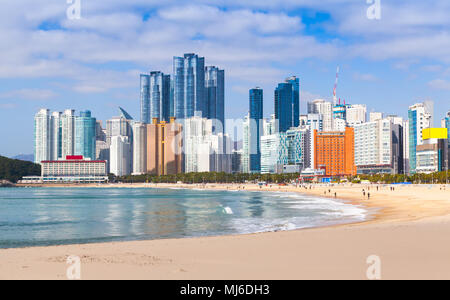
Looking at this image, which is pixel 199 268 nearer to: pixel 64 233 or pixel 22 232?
pixel 64 233

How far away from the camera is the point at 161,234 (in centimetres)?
4012

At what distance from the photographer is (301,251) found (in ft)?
79.8

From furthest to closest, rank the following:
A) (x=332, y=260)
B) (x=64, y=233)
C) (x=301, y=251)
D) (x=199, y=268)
→ (x=64, y=233), (x=301, y=251), (x=332, y=260), (x=199, y=268)

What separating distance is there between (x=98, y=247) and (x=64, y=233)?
15490 millimetres
